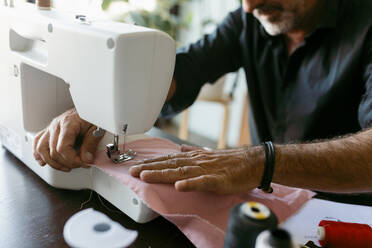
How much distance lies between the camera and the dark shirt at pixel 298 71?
113 cm

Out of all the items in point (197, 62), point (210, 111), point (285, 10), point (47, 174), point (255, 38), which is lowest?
point (210, 111)

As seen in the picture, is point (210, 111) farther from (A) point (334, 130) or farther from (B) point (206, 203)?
(B) point (206, 203)

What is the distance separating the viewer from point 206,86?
110 inches

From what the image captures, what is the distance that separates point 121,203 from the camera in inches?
28.5

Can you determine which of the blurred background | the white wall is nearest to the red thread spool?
the blurred background

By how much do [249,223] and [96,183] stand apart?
0.47 m

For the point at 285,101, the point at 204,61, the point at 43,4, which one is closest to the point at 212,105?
the point at 204,61

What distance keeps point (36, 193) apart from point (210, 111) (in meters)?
2.69

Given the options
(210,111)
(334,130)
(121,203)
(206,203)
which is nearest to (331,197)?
(334,130)

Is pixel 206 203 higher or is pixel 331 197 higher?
pixel 206 203

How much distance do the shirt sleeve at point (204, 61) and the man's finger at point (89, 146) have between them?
615 mm

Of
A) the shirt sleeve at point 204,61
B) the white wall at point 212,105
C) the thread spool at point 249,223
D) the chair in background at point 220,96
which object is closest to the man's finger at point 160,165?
the thread spool at point 249,223

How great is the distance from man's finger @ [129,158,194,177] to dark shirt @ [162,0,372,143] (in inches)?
21.0

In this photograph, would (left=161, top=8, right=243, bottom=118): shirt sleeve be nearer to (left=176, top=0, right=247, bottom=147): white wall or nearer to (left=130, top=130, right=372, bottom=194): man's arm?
(left=130, top=130, right=372, bottom=194): man's arm
